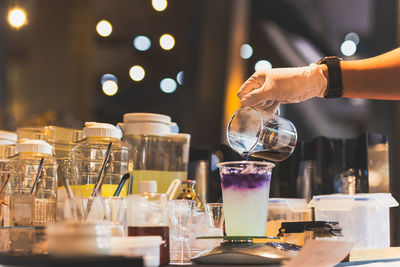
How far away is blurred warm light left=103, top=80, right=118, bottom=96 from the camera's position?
5766 mm

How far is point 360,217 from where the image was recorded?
1.99 metres

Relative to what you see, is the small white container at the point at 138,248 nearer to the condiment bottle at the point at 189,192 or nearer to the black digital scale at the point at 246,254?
the black digital scale at the point at 246,254

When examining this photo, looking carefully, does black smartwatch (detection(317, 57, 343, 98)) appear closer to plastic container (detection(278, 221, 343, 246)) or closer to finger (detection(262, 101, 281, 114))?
finger (detection(262, 101, 281, 114))

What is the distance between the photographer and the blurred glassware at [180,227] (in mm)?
1597

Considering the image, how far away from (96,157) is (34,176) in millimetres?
223

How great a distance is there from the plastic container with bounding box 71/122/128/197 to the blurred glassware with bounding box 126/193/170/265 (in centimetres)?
37

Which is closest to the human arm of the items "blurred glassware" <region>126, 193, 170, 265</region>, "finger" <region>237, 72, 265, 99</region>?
"finger" <region>237, 72, 265, 99</region>

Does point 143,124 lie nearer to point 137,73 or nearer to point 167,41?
point 167,41

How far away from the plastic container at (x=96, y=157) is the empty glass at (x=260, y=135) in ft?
1.36

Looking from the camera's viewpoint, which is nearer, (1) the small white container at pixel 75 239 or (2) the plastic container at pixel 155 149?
(1) the small white container at pixel 75 239

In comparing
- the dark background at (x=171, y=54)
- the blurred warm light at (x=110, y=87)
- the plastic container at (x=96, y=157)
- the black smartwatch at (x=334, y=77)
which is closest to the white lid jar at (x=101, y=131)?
the plastic container at (x=96, y=157)

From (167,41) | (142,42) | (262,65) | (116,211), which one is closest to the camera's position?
(116,211)

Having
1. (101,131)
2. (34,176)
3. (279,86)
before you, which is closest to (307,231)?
(279,86)

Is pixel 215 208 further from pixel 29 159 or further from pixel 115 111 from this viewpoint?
pixel 115 111
